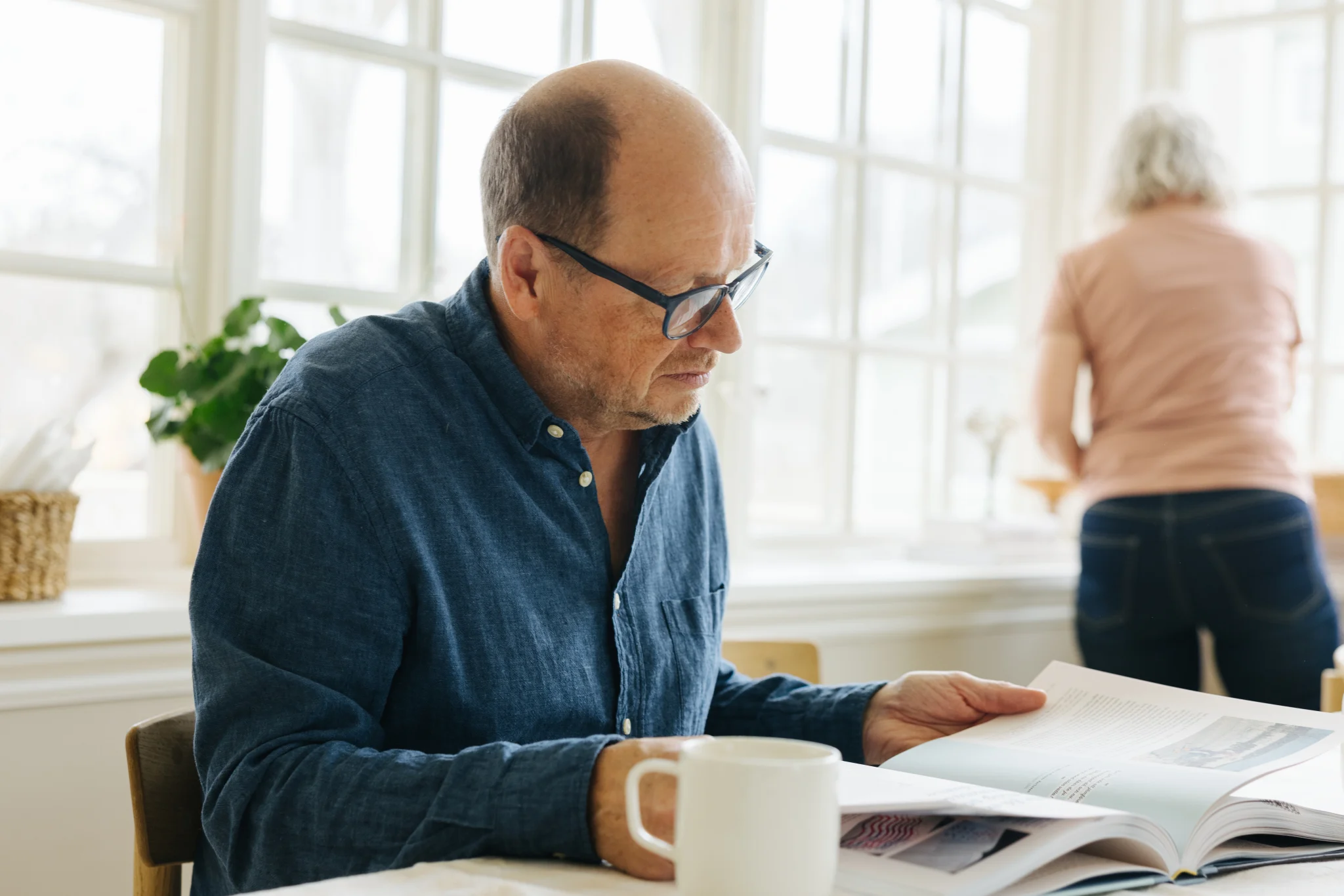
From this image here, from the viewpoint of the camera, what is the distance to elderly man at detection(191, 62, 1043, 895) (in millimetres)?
896

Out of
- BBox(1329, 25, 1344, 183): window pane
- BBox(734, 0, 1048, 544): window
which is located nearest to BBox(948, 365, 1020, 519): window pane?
BBox(734, 0, 1048, 544): window

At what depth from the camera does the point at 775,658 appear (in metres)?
1.75

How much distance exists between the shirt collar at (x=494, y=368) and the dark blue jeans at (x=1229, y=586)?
1583 mm

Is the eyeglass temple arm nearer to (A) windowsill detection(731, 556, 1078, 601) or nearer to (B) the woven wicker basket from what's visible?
(B) the woven wicker basket

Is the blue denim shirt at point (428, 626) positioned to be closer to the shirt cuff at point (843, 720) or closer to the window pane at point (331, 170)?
the shirt cuff at point (843, 720)

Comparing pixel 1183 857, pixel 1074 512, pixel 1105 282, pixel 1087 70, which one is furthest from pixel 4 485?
pixel 1087 70

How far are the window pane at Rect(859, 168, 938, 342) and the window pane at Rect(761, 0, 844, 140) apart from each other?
21cm

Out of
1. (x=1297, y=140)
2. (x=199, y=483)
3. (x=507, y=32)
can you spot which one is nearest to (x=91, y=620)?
(x=199, y=483)

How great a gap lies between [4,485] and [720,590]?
87cm

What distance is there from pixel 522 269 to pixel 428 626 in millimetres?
371

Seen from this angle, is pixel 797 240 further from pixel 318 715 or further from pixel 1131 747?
pixel 318 715

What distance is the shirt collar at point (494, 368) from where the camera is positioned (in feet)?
3.89

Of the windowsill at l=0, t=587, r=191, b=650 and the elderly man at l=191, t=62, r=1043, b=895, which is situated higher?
the elderly man at l=191, t=62, r=1043, b=895

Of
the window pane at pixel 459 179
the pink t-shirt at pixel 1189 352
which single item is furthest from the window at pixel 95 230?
the pink t-shirt at pixel 1189 352
